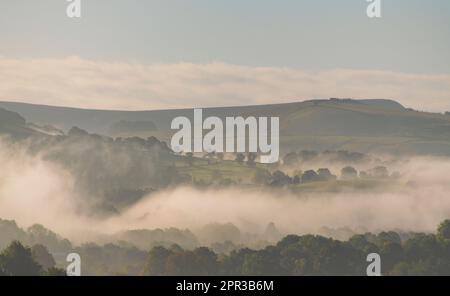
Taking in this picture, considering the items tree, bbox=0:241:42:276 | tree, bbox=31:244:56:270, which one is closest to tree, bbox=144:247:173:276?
tree, bbox=31:244:56:270

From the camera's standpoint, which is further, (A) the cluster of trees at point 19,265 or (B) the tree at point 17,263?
(B) the tree at point 17,263

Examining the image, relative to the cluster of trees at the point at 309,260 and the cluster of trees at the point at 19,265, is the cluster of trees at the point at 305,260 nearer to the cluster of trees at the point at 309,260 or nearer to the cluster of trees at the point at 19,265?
the cluster of trees at the point at 309,260

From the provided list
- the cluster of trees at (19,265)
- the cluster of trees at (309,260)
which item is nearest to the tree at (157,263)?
the cluster of trees at (309,260)

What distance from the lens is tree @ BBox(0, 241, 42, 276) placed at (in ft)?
408

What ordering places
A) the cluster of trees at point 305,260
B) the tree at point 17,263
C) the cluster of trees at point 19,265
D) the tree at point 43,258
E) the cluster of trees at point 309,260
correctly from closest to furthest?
the cluster of trees at point 19,265 → the tree at point 17,263 → the tree at point 43,258 → the cluster of trees at point 305,260 → the cluster of trees at point 309,260

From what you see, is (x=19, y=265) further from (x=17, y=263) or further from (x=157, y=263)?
(x=157, y=263)

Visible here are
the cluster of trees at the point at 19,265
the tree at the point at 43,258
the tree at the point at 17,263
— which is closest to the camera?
the cluster of trees at the point at 19,265

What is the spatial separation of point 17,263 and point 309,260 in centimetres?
7157

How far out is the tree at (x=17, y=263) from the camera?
12439 cm

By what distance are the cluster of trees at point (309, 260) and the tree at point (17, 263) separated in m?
50.1

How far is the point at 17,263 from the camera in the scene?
415 feet
